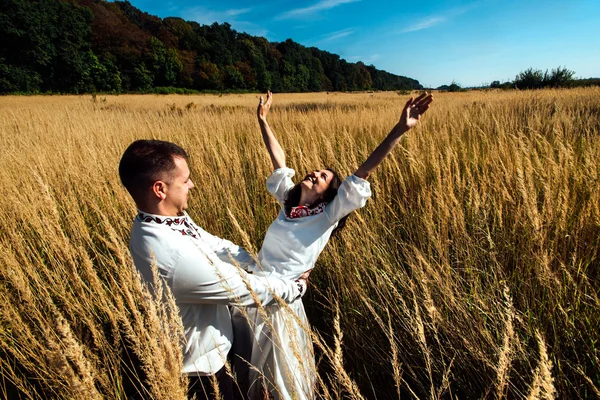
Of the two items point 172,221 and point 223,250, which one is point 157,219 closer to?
point 172,221

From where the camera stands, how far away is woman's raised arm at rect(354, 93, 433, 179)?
1495 mm

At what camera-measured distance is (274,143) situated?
2105 millimetres

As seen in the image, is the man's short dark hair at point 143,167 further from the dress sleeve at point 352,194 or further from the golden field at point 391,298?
the dress sleeve at point 352,194

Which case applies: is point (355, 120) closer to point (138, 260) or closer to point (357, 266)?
point (357, 266)

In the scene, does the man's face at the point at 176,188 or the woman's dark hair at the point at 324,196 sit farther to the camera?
the woman's dark hair at the point at 324,196

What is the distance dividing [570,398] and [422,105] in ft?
4.32

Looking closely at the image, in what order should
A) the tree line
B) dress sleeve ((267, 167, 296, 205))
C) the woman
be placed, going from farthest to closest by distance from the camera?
the tree line → dress sleeve ((267, 167, 296, 205)) → the woman

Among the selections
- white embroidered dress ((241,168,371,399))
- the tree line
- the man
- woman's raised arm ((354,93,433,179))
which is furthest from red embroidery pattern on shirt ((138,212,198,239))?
the tree line

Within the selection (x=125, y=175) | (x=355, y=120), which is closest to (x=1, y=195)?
(x=125, y=175)

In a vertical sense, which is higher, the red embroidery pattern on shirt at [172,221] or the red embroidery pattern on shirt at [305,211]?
the red embroidery pattern on shirt at [172,221]

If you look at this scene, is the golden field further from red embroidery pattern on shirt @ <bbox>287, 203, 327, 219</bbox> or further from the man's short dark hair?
red embroidery pattern on shirt @ <bbox>287, 203, 327, 219</bbox>

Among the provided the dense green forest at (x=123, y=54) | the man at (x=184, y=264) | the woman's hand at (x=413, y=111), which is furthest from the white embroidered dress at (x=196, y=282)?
the dense green forest at (x=123, y=54)

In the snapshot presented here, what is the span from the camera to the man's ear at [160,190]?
1.20 meters

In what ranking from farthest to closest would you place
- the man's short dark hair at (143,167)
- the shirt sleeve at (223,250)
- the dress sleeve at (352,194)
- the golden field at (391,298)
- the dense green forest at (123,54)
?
the dense green forest at (123,54)
the shirt sleeve at (223,250)
the dress sleeve at (352,194)
the man's short dark hair at (143,167)
the golden field at (391,298)
